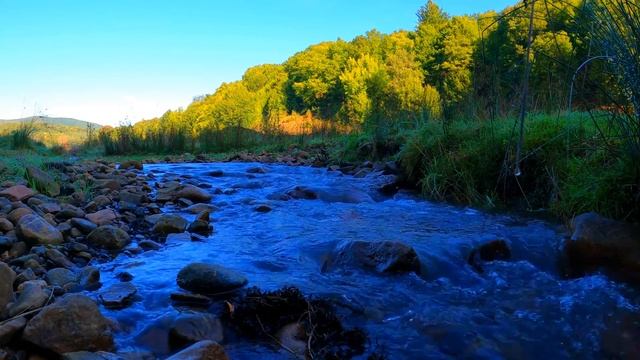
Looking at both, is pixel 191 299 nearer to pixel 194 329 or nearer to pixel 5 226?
pixel 194 329

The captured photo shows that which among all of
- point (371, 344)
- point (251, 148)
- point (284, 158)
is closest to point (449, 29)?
point (251, 148)

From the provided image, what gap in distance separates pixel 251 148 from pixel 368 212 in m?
9.51

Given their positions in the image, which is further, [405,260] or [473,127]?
[473,127]

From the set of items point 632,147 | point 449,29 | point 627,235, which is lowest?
point 627,235

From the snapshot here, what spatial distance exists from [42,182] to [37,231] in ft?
5.20

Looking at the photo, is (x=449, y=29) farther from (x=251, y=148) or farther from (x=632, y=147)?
(x=632, y=147)

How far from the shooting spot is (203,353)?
1.58 metres

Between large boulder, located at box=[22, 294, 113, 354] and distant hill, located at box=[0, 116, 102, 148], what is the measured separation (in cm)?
967

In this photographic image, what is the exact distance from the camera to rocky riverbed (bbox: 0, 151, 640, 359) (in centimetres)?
179

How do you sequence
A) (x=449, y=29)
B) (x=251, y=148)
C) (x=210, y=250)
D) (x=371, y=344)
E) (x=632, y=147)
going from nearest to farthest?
1. (x=371, y=344)
2. (x=632, y=147)
3. (x=210, y=250)
4. (x=251, y=148)
5. (x=449, y=29)

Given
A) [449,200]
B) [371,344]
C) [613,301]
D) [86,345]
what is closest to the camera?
[86,345]

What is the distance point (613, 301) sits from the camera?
2211 millimetres

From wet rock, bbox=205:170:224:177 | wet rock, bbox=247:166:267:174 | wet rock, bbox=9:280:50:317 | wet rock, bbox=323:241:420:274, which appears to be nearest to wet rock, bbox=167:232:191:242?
wet rock, bbox=323:241:420:274

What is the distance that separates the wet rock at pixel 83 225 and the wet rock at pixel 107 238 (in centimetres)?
12
